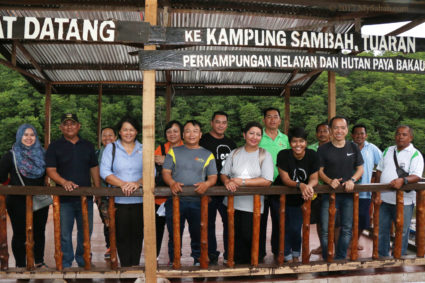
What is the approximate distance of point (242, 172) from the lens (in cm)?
345

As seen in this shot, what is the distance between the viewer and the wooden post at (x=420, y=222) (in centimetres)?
368

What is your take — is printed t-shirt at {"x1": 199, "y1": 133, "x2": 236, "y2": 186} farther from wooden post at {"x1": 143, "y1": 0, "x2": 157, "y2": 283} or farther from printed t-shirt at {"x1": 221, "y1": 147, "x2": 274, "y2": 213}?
wooden post at {"x1": 143, "y1": 0, "x2": 157, "y2": 283}

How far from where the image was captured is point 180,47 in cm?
589

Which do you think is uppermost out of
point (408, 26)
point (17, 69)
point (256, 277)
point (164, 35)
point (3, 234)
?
point (408, 26)

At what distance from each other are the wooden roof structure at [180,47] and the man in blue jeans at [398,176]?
1.50m

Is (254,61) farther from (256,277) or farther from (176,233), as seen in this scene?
(256,277)

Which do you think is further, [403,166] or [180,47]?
[180,47]

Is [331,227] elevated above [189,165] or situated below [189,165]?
below

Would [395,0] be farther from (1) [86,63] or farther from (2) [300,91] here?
(1) [86,63]

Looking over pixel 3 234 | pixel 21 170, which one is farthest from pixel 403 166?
pixel 3 234

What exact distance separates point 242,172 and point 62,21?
2256mm

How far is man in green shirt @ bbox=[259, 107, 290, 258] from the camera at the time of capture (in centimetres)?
377

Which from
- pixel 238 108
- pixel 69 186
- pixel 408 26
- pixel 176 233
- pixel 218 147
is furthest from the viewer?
pixel 238 108

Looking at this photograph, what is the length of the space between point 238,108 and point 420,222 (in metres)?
23.9
